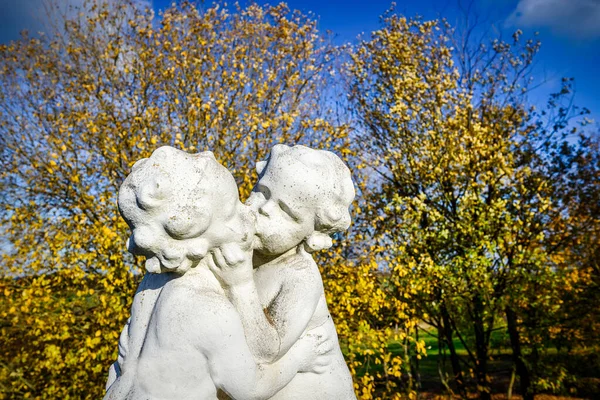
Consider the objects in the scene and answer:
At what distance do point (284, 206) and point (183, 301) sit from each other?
0.65 meters

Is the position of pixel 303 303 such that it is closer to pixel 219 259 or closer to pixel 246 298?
pixel 246 298

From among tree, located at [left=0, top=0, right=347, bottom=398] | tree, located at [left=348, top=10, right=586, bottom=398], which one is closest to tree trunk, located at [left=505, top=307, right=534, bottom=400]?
tree, located at [left=348, top=10, right=586, bottom=398]

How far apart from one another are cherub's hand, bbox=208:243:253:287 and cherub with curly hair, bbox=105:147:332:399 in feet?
0.24

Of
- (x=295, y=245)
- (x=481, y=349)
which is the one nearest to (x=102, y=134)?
(x=295, y=245)

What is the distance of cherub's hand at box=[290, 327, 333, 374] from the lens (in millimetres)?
2145

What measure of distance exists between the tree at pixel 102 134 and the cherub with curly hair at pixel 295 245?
358 centimetres

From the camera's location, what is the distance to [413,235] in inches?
322

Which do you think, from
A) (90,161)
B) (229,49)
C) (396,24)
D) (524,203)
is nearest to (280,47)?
(229,49)

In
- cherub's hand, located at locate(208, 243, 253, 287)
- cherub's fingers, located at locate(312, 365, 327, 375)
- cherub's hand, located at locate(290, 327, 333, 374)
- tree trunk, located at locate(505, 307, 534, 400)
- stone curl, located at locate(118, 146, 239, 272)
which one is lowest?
tree trunk, located at locate(505, 307, 534, 400)

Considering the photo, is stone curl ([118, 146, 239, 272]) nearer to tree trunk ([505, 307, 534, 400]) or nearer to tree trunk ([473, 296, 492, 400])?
tree trunk ([473, 296, 492, 400])

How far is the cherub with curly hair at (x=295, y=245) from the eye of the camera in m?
2.09

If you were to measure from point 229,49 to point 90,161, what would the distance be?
11.0 feet

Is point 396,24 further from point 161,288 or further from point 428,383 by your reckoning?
point 428,383

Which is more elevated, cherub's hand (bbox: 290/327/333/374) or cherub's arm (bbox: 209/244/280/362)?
cherub's arm (bbox: 209/244/280/362)
